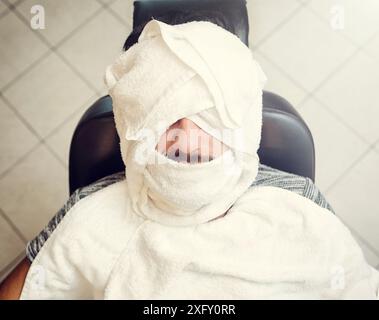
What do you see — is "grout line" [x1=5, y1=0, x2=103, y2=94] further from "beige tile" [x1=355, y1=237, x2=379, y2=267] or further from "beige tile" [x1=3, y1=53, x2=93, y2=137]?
"beige tile" [x1=355, y1=237, x2=379, y2=267]

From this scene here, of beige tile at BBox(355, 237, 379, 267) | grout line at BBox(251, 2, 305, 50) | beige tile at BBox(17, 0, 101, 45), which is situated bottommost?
beige tile at BBox(355, 237, 379, 267)

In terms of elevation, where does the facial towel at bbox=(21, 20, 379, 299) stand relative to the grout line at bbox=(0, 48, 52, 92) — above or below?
below

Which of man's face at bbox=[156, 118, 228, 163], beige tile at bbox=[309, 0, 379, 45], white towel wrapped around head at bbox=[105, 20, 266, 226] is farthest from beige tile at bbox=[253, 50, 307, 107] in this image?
man's face at bbox=[156, 118, 228, 163]

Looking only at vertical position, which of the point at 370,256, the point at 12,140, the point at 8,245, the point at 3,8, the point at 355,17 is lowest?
the point at 370,256

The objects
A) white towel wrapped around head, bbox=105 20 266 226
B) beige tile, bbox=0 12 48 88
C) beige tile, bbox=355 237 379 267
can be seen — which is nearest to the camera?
white towel wrapped around head, bbox=105 20 266 226

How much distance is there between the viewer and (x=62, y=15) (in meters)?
1.59

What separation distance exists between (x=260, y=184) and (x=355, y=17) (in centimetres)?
99

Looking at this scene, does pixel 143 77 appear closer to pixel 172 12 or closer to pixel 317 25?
pixel 172 12

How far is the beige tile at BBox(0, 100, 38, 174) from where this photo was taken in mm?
1419

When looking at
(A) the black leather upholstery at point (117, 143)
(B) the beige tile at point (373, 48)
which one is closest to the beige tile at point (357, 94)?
(B) the beige tile at point (373, 48)

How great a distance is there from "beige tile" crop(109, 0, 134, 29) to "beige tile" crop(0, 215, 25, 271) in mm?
854

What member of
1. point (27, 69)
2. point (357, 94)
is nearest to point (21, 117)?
point (27, 69)

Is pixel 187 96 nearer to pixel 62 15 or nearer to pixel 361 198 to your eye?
pixel 361 198

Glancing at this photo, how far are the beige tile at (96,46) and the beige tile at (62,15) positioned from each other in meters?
0.04
